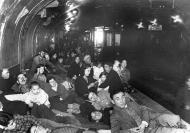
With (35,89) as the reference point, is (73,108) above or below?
below

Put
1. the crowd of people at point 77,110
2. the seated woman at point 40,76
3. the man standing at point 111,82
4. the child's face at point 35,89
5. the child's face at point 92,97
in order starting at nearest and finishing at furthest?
1. the crowd of people at point 77,110
2. the child's face at point 35,89
3. the child's face at point 92,97
4. the man standing at point 111,82
5. the seated woman at point 40,76

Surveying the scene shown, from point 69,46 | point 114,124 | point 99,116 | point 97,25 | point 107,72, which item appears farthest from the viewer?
point 69,46

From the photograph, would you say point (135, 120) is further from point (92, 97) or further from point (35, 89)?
point (35, 89)

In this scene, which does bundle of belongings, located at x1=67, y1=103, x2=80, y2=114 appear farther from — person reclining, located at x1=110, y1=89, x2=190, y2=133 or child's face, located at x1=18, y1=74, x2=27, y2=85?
person reclining, located at x1=110, y1=89, x2=190, y2=133

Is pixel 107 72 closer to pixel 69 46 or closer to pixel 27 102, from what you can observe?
pixel 27 102

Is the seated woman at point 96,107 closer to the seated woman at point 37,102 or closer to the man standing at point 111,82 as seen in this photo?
the seated woman at point 37,102

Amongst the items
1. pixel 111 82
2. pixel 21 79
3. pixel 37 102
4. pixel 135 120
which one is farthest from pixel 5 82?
pixel 135 120

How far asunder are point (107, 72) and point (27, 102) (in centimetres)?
295

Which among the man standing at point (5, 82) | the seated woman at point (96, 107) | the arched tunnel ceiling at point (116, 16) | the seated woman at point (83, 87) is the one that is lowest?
the seated woman at point (96, 107)

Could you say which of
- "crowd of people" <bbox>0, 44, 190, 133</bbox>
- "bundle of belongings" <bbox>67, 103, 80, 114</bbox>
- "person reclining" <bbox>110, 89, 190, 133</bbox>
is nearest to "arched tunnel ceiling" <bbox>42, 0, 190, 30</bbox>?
"crowd of people" <bbox>0, 44, 190, 133</bbox>

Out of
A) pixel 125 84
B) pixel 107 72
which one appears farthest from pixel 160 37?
pixel 107 72

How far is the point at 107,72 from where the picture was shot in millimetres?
8797

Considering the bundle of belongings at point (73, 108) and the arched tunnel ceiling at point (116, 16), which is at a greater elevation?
the arched tunnel ceiling at point (116, 16)

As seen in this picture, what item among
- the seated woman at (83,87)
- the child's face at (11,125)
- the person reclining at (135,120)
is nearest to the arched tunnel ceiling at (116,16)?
the seated woman at (83,87)
